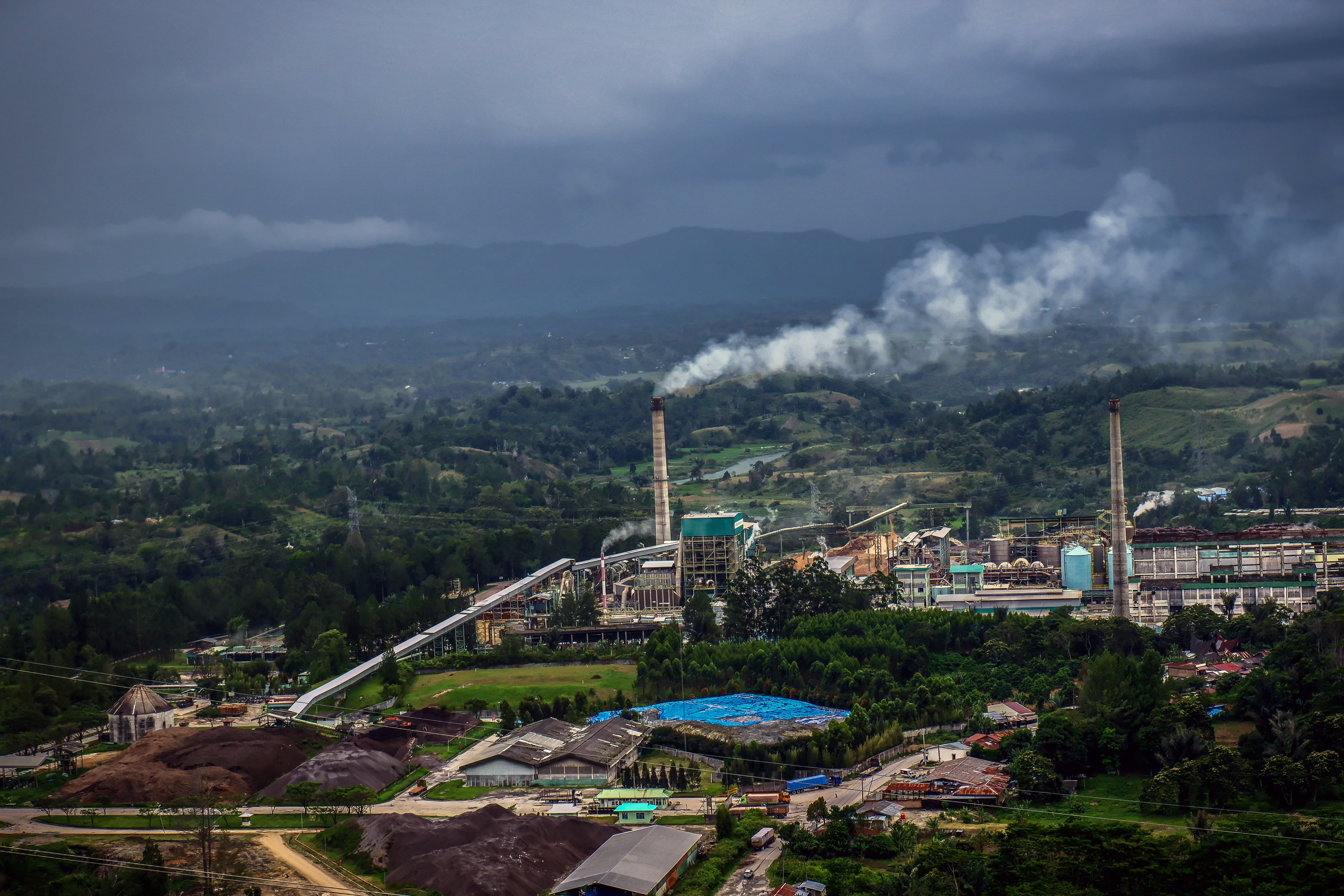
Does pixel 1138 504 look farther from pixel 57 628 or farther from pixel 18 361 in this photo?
pixel 18 361

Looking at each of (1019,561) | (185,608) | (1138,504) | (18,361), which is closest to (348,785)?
(185,608)

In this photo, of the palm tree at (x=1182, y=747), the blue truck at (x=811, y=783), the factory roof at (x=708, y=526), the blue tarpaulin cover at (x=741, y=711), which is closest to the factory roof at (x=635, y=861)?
the blue truck at (x=811, y=783)

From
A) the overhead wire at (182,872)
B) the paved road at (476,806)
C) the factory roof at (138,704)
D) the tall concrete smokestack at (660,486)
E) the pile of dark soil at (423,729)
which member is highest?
the tall concrete smokestack at (660,486)

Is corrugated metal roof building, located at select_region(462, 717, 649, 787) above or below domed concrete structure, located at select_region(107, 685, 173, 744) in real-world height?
below

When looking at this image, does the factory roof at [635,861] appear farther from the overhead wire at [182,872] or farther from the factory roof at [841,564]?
the factory roof at [841,564]

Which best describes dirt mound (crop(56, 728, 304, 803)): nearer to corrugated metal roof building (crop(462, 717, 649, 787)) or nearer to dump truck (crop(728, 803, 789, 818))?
corrugated metal roof building (crop(462, 717, 649, 787))

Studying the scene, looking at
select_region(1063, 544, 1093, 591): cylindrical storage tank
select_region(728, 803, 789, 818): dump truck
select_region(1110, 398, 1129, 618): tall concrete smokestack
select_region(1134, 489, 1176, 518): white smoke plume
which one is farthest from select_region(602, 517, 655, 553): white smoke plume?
select_region(728, 803, 789, 818): dump truck

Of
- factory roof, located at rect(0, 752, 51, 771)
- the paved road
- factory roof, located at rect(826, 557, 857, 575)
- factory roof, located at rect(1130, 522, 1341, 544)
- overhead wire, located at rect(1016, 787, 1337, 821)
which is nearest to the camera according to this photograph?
overhead wire, located at rect(1016, 787, 1337, 821)
